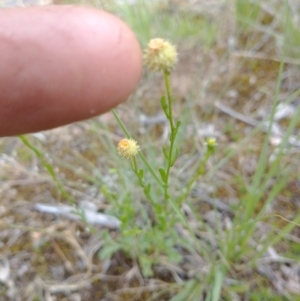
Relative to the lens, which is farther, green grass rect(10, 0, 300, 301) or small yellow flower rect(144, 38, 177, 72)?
green grass rect(10, 0, 300, 301)

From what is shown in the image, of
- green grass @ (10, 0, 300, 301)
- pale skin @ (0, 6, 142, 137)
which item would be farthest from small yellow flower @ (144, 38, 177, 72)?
green grass @ (10, 0, 300, 301)

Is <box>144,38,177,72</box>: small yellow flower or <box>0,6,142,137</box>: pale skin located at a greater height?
<box>0,6,142,137</box>: pale skin

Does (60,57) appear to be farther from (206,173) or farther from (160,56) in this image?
(206,173)

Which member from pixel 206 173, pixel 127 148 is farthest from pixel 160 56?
pixel 206 173

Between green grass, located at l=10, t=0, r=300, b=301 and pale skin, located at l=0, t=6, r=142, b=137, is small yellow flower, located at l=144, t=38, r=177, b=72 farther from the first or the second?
green grass, located at l=10, t=0, r=300, b=301

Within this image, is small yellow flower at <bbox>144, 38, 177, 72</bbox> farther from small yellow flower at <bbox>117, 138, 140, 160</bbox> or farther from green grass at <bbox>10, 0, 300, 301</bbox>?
green grass at <bbox>10, 0, 300, 301</bbox>
